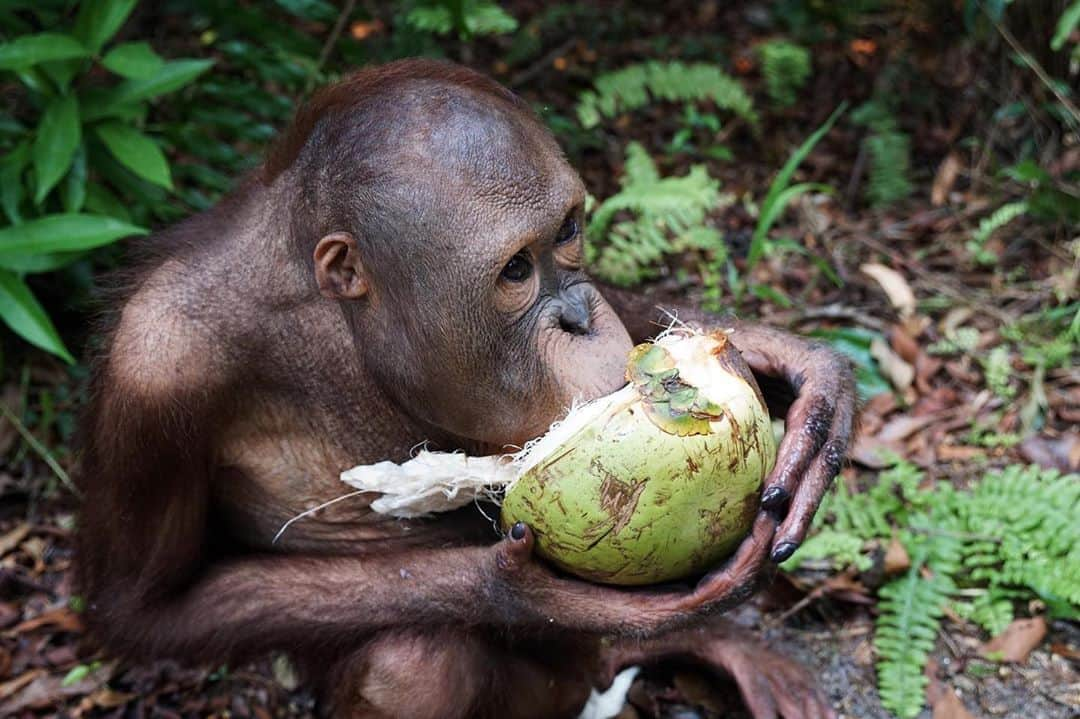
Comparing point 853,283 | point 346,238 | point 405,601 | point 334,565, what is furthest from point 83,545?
point 853,283

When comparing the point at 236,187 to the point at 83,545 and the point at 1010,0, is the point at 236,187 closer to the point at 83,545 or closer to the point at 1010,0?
the point at 83,545

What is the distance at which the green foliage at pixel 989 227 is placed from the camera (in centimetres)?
532

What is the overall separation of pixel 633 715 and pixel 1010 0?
3.66 meters

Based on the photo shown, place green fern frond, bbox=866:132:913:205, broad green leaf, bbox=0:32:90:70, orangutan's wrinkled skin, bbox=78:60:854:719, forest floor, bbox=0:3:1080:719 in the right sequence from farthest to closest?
green fern frond, bbox=866:132:913:205
broad green leaf, bbox=0:32:90:70
forest floor, bbox=0:3:1080:719
orangutan's wrinkled skin, bbox=78:60:854:719

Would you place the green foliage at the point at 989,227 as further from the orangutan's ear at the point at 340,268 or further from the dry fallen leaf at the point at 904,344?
the orangutan's ear at the point at 340,268

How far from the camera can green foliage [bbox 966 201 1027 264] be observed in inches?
210

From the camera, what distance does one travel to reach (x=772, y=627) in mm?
4250

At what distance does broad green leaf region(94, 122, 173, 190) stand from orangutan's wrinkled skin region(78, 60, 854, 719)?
108cm

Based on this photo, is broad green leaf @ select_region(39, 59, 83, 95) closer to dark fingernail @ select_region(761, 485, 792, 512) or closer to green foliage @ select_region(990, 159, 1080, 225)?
dark fingernail @ select_region(761, 485, 792, 512)

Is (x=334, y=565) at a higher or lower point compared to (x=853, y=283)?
higher

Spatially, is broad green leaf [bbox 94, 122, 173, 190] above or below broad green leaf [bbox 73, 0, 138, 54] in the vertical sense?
below

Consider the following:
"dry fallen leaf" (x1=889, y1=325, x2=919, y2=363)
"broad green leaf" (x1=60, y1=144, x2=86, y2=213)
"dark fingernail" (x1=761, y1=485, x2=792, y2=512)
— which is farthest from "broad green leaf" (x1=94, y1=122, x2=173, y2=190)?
"dry fallen leaf" (x1=889, y1=325, x2=919, y2=363)

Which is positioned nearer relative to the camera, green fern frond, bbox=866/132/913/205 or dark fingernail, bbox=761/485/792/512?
dark fingernail, bbox=761/485/792/512

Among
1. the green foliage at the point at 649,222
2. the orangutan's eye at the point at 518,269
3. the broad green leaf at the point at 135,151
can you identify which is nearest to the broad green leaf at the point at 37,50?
the broad green leaf at the point at 135,151
